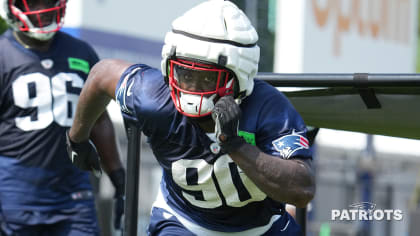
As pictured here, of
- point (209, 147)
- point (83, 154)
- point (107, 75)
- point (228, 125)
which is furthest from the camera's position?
point (83, 154)

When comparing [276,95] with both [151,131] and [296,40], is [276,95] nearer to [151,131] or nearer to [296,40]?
[151,131]

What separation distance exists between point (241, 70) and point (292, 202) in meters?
0.57

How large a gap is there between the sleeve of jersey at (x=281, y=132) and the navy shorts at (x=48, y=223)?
5.76ft

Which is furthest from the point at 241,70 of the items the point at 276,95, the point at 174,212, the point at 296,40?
the point at 296,40

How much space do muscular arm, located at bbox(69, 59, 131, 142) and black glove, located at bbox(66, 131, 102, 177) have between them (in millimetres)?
124

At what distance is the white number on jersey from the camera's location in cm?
327

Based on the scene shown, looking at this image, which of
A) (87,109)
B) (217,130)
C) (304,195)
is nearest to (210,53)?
(217,130)

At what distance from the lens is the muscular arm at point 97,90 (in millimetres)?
3667

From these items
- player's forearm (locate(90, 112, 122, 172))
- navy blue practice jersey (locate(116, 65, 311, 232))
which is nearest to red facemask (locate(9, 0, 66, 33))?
player's forearm (locate(90, 112, 122, 172))

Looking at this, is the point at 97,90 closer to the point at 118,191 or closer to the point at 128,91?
the point at 128,91

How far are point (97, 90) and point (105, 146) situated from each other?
109cm

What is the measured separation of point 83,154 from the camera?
4.06 meters

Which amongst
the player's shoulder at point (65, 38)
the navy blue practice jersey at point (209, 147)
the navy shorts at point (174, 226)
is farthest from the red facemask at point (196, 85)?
the player's shoulder at point (65, 38)

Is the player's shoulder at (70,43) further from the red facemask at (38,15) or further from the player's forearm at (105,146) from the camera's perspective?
the player's forearm at (105,146)
